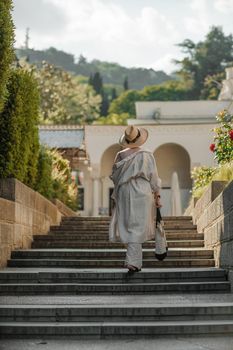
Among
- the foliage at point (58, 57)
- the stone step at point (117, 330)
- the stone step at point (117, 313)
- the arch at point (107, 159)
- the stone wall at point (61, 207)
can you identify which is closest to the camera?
the stone step at point (117, 330)

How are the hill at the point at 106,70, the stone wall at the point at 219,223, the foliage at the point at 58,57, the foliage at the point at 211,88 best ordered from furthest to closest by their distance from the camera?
the foliage at the point at 58,57
the hill at the point at 106,70
the foliage at the point at 211,88
the stone wall at the point at 219,223

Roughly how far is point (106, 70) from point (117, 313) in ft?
509

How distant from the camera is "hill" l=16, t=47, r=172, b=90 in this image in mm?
145250

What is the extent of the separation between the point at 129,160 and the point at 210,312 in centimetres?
269

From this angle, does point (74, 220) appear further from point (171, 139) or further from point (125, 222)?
point (171, 139)

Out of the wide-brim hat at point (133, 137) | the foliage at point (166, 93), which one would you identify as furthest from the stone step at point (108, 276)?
the foliage at point (166, 93)

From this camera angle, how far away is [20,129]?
36.1 ft

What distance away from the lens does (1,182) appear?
10180 millimetres

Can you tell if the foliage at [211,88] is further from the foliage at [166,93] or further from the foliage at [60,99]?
the foliage at [60,99]

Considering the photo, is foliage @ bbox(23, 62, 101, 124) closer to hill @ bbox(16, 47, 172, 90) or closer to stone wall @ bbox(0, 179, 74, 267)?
stone wall @ bbox(0, 179, 74, 267)

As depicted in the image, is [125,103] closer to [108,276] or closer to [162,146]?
[162,146]

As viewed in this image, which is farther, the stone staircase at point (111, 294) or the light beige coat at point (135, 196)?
the light beige coat at point (135, 196)

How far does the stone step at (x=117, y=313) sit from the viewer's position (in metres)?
6.63

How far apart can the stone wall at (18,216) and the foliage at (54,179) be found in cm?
80
